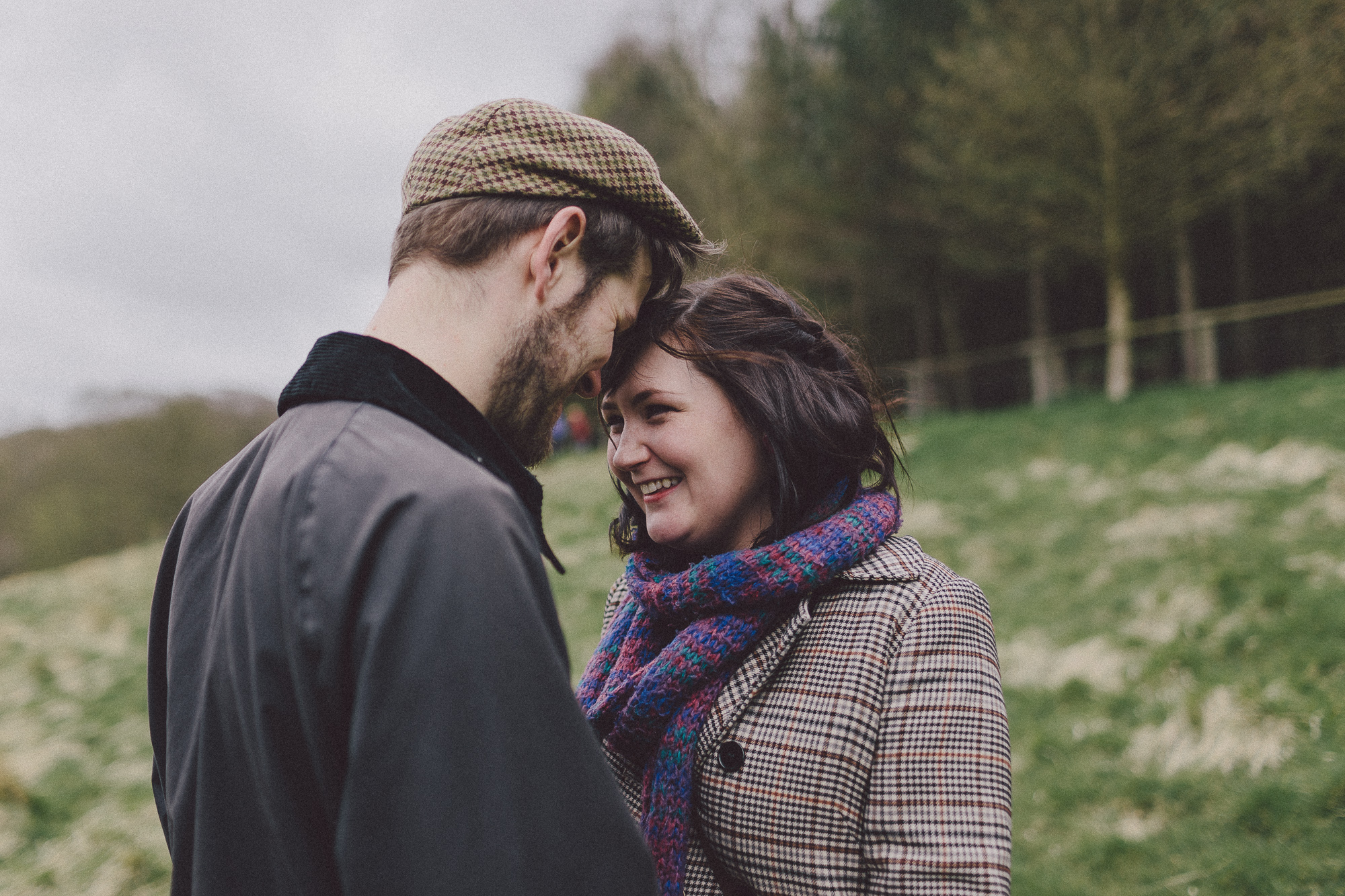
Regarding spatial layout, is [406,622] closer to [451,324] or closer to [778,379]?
[451,324]

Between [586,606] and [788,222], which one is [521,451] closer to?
[586,606]

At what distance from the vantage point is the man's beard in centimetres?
130

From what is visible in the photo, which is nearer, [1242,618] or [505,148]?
[505,148]

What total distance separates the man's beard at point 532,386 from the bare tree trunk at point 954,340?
15.3 metres

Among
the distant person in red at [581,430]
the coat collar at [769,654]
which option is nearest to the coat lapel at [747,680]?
the coat collar at [769,654]

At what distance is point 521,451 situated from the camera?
1.43 meters

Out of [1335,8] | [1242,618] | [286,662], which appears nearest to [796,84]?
[1335,8]

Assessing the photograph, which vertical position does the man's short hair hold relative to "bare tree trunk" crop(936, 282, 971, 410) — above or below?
above

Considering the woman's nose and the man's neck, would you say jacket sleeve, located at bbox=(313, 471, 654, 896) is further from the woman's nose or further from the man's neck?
the woman's nose

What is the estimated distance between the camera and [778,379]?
1.94 m

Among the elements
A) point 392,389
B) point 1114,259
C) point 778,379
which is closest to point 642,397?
point 778,379

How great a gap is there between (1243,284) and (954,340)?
5908mm

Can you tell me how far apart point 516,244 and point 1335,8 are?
37.2 ft

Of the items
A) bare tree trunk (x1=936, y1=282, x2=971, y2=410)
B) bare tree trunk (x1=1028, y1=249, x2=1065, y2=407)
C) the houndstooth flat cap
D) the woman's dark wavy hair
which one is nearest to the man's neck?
the houndstooth flat cap
